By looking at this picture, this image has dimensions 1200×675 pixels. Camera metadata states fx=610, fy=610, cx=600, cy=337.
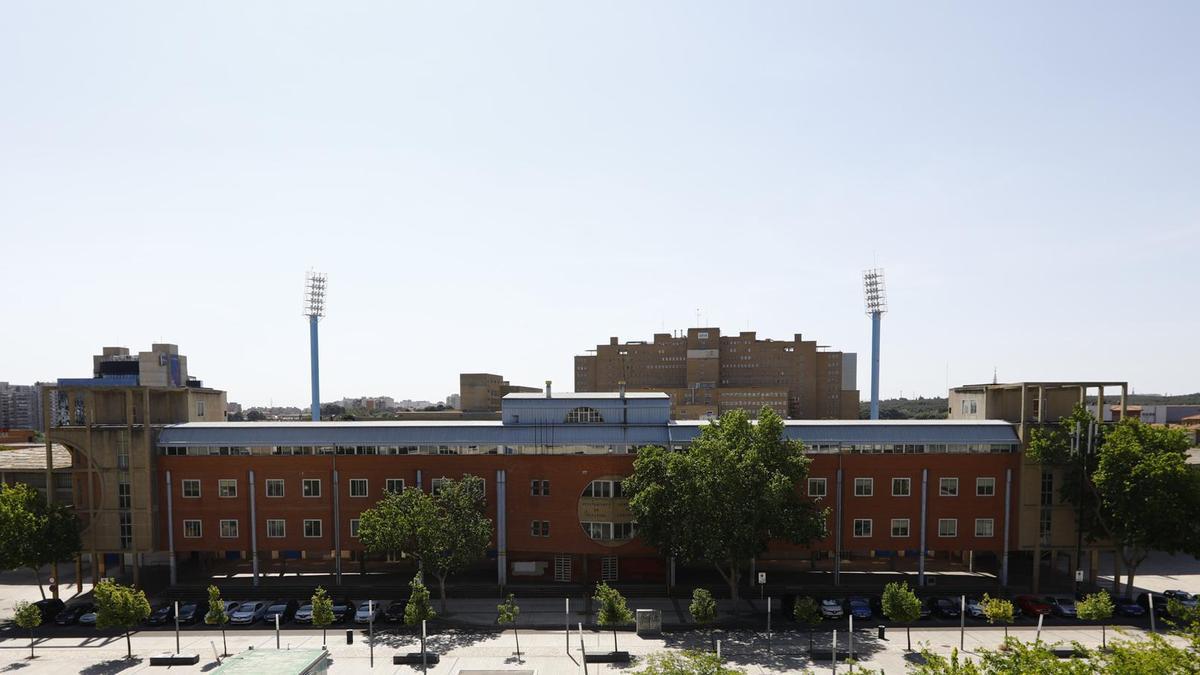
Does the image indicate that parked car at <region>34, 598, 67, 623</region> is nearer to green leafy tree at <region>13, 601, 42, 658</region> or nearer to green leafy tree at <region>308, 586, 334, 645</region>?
green leafy tree at <region>13, 601, 42, 658</region>

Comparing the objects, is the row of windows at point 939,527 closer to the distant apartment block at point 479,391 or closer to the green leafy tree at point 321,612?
the green leafy tree at point 321,612

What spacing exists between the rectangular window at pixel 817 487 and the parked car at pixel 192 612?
44.8 metres

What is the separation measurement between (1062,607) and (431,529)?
43285 millimetres

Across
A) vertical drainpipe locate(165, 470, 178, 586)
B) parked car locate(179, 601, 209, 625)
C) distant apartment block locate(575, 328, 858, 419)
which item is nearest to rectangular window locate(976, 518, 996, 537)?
parked car locate(179, 601, 209, 625)

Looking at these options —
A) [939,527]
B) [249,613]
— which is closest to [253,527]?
[249,613]

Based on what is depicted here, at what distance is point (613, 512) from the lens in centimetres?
4728

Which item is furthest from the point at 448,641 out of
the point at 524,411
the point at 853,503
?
the point at 853,503

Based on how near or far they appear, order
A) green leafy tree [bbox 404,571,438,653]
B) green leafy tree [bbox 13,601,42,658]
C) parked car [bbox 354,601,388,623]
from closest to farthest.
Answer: green leafy tree [bbox 404,571,438,653]
green leafy tree [bbox 13,601,42,658]
parked car [bbox 354,601,388,623]

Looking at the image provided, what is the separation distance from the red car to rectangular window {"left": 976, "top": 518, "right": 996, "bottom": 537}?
5.19 meters

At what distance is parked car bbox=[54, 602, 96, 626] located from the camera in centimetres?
4166

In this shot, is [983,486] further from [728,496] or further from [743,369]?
[743,369]

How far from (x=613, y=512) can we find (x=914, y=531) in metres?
23.5

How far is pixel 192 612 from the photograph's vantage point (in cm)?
4191

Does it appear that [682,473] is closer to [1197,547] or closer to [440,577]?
[440,577]
